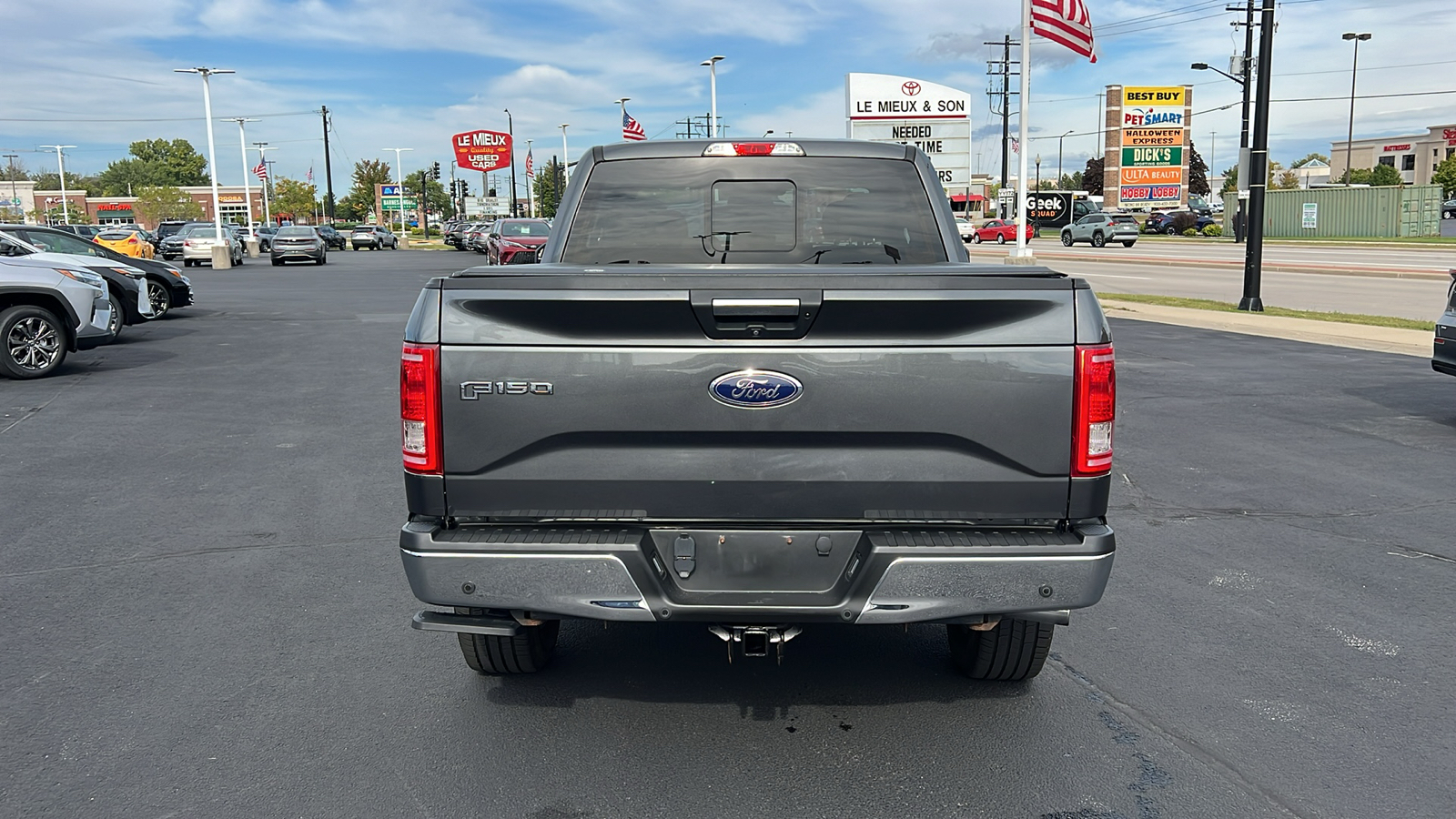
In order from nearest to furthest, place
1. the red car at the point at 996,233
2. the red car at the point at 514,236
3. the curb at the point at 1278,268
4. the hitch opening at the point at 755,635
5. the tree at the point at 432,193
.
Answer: the hitch opening at the point at 755,635 < the curb at the point at 1278,268 < the red car at the point at 514,236 < the red car at the point at 996,233 < the tree at the point at 432,193

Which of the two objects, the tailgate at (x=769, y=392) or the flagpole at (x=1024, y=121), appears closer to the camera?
the tailgate at (x=769, y=392)

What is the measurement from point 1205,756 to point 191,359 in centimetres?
1378

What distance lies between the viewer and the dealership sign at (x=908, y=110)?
144 feet

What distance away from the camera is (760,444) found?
349 cm

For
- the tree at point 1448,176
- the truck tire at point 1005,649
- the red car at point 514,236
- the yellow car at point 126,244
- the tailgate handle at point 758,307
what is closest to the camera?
the tailgate handle at point 758,307

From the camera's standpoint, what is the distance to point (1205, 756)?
12.9 feet

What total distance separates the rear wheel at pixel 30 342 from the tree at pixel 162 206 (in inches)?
5359

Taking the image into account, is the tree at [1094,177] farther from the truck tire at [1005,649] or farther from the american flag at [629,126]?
the truck tire at [1005,649]

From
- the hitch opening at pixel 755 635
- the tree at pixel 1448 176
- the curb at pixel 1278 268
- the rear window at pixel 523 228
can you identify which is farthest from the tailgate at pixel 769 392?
the tree at pixel 1448 176

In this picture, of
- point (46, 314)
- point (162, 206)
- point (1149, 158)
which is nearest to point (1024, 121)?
point (46, 314)

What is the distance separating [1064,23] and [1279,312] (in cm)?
846

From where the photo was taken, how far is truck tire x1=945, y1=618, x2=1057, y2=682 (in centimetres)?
426

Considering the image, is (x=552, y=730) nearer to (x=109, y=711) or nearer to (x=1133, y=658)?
(x=109, y=711)

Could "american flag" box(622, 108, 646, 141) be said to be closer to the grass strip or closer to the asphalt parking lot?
the grass strip
